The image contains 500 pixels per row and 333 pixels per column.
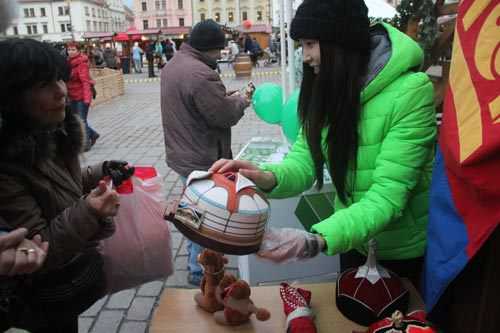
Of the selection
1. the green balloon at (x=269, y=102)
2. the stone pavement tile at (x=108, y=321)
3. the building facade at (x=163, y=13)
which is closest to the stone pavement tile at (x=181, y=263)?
the stone pavement tile at (x=108, y=321)

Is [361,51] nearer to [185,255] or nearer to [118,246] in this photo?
[118,246]

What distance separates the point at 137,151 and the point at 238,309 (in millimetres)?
6110

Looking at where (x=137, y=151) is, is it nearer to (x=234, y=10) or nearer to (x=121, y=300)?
(x=121, y=300)

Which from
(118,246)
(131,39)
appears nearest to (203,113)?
(118,246)

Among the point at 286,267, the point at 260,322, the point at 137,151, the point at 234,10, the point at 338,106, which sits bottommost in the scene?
the point at 137,151

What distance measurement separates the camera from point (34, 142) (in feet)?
4.83

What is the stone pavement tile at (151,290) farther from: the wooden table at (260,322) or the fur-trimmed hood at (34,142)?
the fur-trimmed hood at (34,142)

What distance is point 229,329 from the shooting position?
65.2 inches

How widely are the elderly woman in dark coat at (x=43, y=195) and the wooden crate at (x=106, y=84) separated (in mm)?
11789

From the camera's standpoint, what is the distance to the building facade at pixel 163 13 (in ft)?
301

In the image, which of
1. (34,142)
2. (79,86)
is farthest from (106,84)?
(34,142)

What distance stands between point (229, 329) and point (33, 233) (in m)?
0.75

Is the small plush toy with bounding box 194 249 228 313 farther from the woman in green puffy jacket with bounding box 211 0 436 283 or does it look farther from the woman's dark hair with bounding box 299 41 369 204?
the woman's dark hair with bounding box 299 41 369 204

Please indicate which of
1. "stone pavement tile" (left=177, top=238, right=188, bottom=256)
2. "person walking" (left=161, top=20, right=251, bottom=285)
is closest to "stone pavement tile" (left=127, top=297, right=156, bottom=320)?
"stone pavement tile" (left=177, top=238, right=188, bottom=256)
